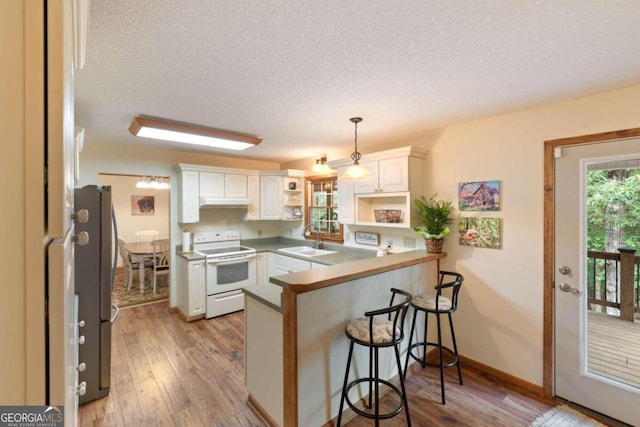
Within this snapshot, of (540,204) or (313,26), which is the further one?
(540,204)

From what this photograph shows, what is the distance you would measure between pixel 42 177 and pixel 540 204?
9.98 ft

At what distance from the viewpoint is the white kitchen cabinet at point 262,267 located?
14.7ft

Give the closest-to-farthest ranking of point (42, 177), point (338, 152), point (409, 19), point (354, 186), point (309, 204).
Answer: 1. point (42, 177)
2. point (409, 19)
3. point (354, 186)
4. point (338, 152)
5. point (309, 204)

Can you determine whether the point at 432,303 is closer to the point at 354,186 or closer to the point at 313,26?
the point at 354,186

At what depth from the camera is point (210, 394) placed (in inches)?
93.6

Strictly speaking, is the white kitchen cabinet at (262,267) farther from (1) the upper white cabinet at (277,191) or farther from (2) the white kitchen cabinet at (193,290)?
(2) the white kitchen cabinet at (193,290)

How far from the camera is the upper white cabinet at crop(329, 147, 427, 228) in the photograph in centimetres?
302

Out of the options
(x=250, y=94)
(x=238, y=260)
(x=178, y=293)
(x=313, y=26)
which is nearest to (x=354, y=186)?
(x=250, y=94)

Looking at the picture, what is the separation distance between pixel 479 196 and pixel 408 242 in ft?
3.04

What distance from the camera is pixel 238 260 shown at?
4.21 m

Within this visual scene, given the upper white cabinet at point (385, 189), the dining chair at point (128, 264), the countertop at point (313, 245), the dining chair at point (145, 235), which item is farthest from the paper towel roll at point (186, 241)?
the dining chair at point (145, 235)

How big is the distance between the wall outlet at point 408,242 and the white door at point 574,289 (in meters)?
1.28

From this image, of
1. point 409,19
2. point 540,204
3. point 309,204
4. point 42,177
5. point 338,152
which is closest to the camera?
point 42,177

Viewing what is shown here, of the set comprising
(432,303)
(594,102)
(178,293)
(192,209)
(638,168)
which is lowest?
(178,293)
